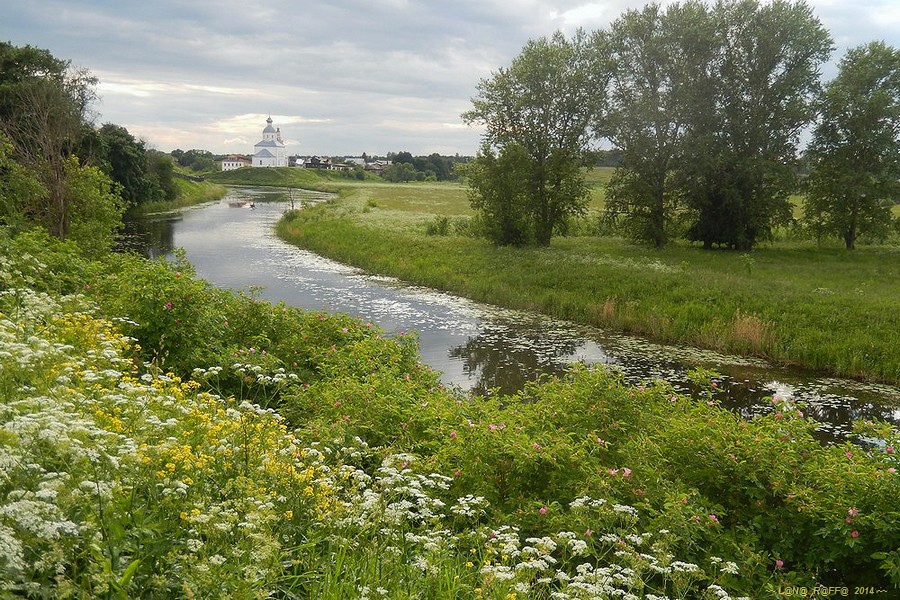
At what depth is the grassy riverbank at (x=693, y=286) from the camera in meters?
17.9

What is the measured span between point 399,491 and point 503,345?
14.0 m

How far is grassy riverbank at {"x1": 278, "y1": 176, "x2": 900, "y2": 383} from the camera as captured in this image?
17.9 m

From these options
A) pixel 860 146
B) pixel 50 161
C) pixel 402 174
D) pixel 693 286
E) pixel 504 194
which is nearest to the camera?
pixel 693 286

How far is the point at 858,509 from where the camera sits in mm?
5590

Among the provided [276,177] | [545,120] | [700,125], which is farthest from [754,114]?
[276,177]

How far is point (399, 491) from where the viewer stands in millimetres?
5074

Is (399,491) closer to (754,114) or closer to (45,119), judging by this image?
(45,119)

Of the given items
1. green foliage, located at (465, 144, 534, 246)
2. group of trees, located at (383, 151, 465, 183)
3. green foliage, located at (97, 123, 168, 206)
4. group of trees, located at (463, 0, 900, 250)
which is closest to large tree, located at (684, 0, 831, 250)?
group of trees, located at (463, 0, 900, 250)

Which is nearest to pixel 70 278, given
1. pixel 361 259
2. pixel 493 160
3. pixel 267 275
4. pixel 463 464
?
pixel 463 464

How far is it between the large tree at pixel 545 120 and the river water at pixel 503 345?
12.5 metres

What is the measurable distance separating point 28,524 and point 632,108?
38475 mm

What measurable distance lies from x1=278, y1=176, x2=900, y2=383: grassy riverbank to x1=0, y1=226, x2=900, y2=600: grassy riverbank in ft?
38.2

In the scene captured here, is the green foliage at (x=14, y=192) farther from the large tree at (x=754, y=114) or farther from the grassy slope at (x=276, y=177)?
the grassy slope at (x=276, y=177)

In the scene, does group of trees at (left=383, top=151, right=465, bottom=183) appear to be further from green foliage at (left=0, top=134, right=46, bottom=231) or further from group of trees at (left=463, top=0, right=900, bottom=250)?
green foliage at (left=0, top=134, right=46, bottom=231)
